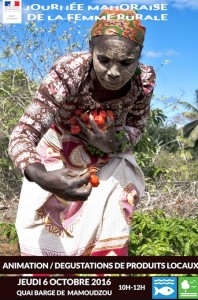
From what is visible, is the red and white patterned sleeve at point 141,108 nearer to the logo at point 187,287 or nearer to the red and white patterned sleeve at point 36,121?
the red and white patterned sleeve at point 36,121

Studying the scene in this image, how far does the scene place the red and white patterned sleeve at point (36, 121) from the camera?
6.54ft

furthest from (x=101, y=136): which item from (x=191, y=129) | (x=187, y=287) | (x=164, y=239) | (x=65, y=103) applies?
(x=191, y=129)

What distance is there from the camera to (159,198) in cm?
596

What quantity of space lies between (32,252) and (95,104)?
664 millimetres

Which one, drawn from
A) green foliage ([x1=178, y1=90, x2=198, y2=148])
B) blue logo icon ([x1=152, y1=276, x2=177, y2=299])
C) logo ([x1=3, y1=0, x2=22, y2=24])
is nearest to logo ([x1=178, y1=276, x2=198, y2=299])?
blue logo icon ([x1=152, y1=276, x2=177, y2=299])

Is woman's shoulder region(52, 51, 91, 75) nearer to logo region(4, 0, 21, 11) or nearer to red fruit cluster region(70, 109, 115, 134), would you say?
red fruit cluster region(70, 109, 115, 134)

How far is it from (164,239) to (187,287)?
0.98 metres

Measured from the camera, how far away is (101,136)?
90.4 inches

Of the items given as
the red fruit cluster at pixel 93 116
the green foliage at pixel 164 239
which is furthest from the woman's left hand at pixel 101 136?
the green foliage at pixel 164 239

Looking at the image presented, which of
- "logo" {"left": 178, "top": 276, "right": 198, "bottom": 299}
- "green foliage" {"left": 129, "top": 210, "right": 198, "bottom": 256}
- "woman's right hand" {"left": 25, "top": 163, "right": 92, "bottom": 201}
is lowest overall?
"logo" {"left": 178, "top": 276, "right": 198, "bottom": 299}

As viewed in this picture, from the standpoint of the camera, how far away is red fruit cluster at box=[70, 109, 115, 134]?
230cm

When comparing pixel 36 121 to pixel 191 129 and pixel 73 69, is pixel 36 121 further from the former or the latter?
pixel 191 129

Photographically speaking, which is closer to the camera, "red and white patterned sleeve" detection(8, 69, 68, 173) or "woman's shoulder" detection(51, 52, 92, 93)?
"red and white patterned sleeve" detection(8, 69, 68, 173)

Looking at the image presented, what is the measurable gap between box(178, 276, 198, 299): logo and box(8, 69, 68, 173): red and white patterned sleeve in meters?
A: 1.00
